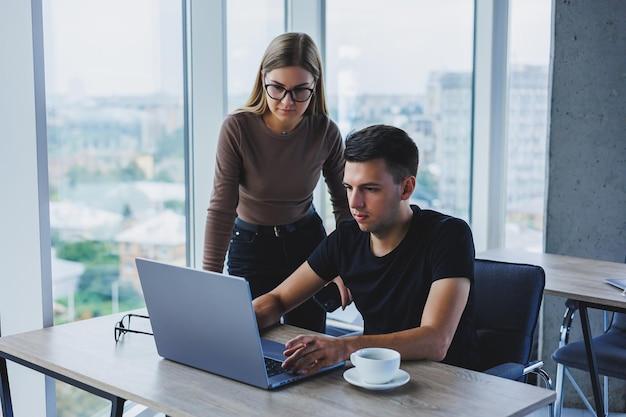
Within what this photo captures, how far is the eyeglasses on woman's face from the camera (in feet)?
7.72

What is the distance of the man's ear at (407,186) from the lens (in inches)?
79.5

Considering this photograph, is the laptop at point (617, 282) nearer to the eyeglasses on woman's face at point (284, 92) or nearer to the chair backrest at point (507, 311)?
the chair backrest at point (507, 311)

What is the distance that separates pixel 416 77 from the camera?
14.5 ft

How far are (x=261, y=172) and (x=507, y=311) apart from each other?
930 mm

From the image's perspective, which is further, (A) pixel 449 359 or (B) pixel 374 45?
(B) pixel 374 45

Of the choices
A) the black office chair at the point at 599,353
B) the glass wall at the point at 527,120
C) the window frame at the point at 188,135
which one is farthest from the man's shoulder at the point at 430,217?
the glass wall at the point at 527,120

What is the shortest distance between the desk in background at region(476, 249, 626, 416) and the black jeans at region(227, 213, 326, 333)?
870mm

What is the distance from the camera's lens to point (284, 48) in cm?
235

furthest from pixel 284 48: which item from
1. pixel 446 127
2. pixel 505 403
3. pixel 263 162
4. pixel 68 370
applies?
pixel 446 127

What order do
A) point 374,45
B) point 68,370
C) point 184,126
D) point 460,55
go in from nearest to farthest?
point 68,370
point 184,126
point 374,45
point 460,55

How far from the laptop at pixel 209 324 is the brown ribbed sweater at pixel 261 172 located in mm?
650

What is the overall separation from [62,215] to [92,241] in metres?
0.20

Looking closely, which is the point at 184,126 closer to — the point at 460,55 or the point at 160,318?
the point at 160,318

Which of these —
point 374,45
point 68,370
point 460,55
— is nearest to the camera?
point 68,370
